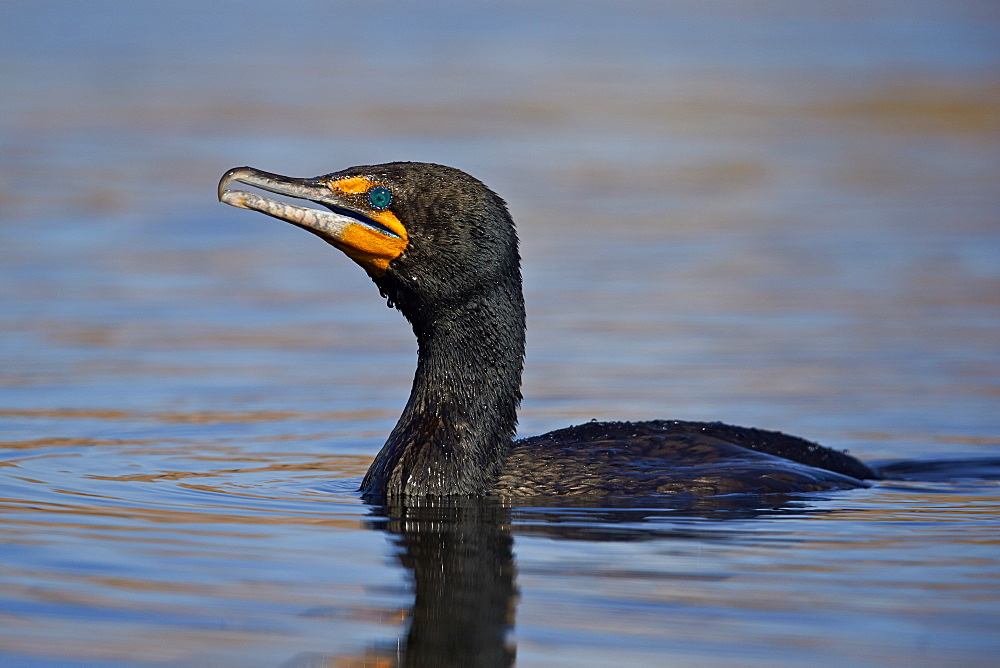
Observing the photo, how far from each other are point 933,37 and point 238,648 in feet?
82.7

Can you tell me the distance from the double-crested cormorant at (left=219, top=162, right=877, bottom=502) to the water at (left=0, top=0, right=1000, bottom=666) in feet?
0.92

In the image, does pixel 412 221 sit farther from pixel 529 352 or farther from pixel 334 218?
pixel 529 352

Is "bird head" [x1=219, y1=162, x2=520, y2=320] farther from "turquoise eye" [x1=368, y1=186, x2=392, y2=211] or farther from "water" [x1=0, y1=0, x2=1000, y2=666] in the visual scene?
"water" [x1=0, y1=0, x2=1000, y2=666]

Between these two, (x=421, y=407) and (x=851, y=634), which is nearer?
(x=851, y=634)

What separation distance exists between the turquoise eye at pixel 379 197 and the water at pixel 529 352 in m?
1.32

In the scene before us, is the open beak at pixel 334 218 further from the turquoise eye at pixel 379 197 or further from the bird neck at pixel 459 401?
the bird neck at pixel 459 401

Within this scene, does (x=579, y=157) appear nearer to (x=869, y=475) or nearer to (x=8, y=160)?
(x=8, y=160)

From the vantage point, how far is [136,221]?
1588cm

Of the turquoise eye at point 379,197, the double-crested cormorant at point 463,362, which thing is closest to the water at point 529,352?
the double-crested cormorant at point 463,362

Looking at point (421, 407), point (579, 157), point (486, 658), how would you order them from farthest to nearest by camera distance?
point (579, 157)
point (421, 407)
point (486, 658)

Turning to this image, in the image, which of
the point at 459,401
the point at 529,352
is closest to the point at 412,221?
the point at 459,401

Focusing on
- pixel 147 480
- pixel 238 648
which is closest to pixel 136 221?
pixel 147 480

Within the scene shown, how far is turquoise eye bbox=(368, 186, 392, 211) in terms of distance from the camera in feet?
25.1

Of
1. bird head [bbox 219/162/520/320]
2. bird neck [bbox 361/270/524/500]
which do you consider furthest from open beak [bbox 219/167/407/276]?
bird neck [bbox 361/270/524/500]
